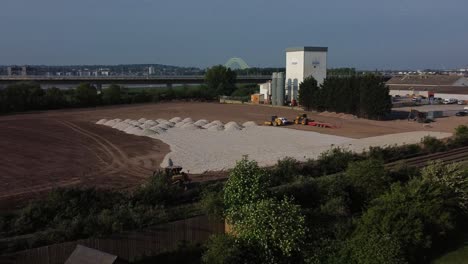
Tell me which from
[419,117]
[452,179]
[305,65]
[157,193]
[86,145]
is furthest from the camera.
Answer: [305,65]

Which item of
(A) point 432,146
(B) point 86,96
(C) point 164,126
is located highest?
(B) point 86,96

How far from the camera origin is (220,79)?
117000mm

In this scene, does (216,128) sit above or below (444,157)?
above

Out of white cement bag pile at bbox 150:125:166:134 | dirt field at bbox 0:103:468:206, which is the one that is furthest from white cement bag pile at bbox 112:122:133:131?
white cement bag pile at bbox 150:125:166:134

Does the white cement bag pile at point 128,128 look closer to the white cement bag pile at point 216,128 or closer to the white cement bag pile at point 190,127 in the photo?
the white cement bag pile at point 190,127

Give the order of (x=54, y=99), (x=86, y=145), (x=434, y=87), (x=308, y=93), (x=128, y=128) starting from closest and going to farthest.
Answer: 1. (x=86, y=145)
2. (x=128, y=128)
3. (x=308, y=93)
4. (x=54, y=99)
5. (x=434, y=87)

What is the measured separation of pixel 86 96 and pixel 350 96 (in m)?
46.3

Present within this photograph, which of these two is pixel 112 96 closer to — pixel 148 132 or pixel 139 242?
pixel 148 132

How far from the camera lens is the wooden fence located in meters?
14.2

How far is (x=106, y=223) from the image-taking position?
16.7 metres

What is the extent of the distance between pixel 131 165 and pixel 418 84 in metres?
104

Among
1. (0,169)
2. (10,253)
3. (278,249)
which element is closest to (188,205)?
(278,249)

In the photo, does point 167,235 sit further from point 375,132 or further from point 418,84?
point 418,84

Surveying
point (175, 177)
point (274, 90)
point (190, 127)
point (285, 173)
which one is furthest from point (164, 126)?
point (274, 90)
